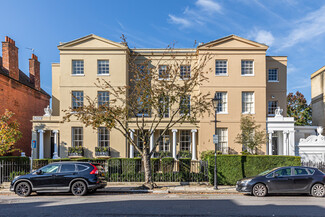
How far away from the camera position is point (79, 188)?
551 inches

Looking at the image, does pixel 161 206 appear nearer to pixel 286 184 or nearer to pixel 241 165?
pixel 286 184

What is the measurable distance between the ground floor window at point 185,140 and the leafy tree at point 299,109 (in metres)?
20.0

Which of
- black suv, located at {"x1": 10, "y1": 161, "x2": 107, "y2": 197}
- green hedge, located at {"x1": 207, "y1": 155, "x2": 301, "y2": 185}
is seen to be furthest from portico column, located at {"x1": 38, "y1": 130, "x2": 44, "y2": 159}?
green hedge, located at {"x1": 207, "y1": 155, "x2": 301, "y2": 185}

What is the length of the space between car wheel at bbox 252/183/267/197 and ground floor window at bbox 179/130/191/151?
13.8 metres

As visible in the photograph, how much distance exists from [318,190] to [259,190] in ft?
9.13

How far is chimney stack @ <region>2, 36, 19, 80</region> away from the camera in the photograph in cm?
2766

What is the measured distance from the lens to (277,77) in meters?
28.3

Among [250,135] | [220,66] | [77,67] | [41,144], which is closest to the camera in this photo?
[250,135]

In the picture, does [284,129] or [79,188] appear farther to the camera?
[284,129]

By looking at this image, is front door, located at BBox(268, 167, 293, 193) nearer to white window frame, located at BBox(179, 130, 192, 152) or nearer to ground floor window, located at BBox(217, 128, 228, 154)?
ground floor window, located at BBox(217, 128, 228, 154)

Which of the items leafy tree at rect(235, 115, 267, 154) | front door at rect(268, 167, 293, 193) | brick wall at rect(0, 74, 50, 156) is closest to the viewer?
front door at rect(268, 167, 293, 193)

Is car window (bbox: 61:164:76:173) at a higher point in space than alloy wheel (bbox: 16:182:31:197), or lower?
higher

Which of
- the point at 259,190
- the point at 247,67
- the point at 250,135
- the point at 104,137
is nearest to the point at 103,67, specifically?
the point at 104,137

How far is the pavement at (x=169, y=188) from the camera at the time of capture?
15336 millimetres
